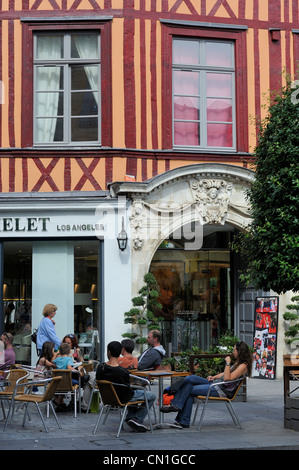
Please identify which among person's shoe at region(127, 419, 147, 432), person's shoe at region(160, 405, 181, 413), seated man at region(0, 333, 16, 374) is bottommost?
person's shoe at region(127, 419, 147, 432)

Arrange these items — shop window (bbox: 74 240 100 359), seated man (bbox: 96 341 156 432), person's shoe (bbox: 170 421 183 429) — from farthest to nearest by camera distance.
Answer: shop window (bbox: 74 240 100 359)
person's shoe (bbox: 170 421 183 429)
seated man (bbox: 96 341 156 432)

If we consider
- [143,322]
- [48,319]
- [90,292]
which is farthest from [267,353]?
[48,319]

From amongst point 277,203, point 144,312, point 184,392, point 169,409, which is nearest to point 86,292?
point 144,312

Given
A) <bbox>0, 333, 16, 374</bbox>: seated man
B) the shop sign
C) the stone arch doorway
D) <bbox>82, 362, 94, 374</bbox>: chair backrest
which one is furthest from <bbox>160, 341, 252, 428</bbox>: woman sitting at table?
the shop sign

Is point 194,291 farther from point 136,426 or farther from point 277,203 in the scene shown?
point 136,426

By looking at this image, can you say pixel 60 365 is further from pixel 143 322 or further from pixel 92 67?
pixel 92 67

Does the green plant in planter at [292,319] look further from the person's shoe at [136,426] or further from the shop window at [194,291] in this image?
the person's shoe at [136,426]

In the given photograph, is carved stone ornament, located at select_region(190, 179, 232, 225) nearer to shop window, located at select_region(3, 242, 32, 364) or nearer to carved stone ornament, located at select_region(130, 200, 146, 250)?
carved stone ornament, located at select_region(130, 200, 146, 250)

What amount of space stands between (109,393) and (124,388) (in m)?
0.18

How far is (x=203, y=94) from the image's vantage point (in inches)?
638

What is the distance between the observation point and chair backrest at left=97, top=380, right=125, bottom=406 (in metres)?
9.14

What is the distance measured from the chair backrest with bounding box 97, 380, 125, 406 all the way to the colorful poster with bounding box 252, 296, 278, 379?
22.3 feet

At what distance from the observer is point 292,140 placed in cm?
1012

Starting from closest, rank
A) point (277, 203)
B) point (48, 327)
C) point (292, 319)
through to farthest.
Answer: point (277, 203)
point (48, 327)
point (292, 319)
